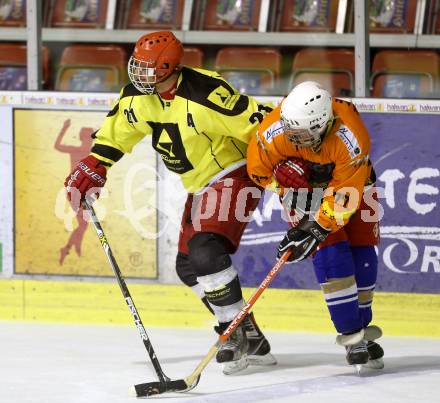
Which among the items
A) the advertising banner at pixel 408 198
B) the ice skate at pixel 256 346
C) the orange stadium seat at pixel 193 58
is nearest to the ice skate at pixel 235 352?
the ice skate at pixel 256 346

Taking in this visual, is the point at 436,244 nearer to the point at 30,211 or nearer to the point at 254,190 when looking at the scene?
the point at 254,190

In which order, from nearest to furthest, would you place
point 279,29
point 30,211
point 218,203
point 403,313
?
point 218,203
point 403,313
point 30,211
point 279,29

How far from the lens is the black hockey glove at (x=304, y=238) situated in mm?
4062

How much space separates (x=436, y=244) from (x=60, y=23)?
2.15 m

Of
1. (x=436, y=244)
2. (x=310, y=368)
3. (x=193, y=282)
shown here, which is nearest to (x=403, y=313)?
(x=436, y=244)

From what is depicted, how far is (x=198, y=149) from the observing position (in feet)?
14.3

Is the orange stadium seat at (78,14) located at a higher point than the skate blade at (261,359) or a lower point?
higher

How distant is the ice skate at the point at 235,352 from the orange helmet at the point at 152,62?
2.98 feet

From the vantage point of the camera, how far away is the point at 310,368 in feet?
14.7

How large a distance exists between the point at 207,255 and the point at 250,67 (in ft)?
5.23

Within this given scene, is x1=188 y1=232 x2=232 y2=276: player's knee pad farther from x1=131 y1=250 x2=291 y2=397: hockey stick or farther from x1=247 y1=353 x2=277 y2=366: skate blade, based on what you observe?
x1=247 y1=353 x2=277 y2=366: skate blade

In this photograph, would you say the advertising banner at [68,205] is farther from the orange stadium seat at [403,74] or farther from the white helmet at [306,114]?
the white helmet at [306,114]

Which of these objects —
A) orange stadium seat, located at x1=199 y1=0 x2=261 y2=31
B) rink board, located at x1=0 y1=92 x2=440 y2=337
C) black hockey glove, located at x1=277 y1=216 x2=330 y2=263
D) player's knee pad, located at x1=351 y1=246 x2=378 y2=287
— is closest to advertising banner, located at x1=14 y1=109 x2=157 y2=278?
rink board, located at x1=0 y1=92 x2=440 y2=337

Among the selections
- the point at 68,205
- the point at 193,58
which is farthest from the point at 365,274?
the point at 193,58
